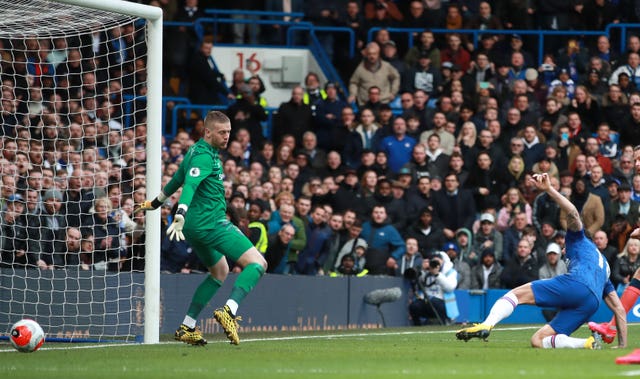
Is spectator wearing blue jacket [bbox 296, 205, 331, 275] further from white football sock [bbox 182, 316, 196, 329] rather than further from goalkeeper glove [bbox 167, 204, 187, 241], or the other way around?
goalkeeper glove [bbox 167, 204, 187, 241]

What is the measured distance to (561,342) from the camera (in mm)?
12578

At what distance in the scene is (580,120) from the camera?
2308 centimetres

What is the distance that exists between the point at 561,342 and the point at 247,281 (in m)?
2.88

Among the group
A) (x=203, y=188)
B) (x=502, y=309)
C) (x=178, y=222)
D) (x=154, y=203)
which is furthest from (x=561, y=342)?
(x=154, y=203)

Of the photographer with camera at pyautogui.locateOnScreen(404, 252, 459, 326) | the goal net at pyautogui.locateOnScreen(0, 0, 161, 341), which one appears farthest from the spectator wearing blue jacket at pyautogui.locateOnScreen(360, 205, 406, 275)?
the goal net at pyautogui.locateOnScreen(0, 0, 161, 341)

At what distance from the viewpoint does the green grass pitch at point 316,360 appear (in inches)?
376

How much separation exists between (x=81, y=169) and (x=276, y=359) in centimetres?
643

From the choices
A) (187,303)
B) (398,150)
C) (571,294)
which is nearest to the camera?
(571,294)

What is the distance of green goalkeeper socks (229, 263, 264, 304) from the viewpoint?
12.4 m

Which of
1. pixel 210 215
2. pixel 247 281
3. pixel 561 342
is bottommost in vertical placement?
pixel 561 342

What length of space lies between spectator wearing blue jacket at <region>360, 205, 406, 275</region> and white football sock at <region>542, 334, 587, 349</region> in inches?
294

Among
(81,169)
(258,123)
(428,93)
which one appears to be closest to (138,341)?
(81,169)

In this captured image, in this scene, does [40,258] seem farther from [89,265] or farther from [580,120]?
[580,120]

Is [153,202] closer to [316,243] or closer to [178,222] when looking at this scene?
[178,222]
